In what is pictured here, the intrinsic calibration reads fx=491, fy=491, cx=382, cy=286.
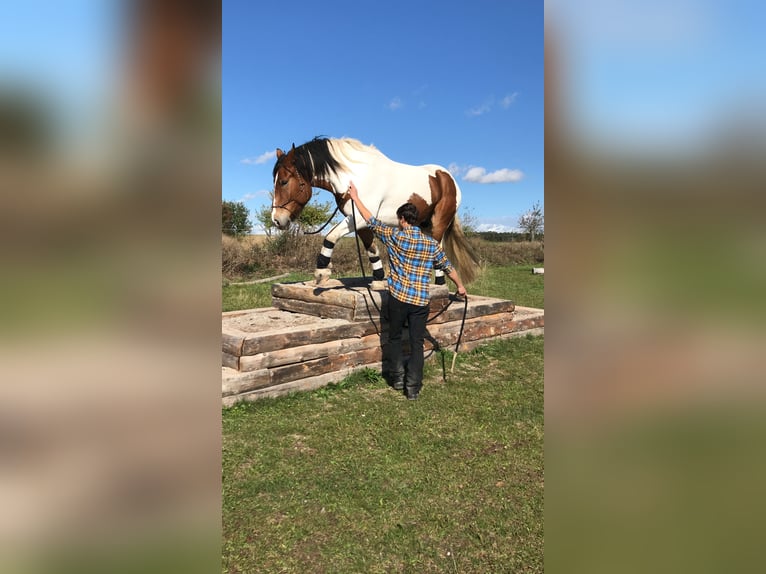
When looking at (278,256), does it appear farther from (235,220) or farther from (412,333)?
(412,333)

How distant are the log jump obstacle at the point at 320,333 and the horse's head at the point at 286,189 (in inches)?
42.5

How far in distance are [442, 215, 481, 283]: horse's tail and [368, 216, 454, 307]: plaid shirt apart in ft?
7.15

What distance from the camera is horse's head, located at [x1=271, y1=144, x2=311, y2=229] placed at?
5.64 metres

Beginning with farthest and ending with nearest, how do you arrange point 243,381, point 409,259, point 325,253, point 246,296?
point 246,296, point 325,253, point 409,259, point 243,381

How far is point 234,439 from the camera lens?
13.5 ft

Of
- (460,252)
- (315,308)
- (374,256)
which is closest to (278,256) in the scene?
(460,252)

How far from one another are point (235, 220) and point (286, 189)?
44.3 feet

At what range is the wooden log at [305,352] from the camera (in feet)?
15.8

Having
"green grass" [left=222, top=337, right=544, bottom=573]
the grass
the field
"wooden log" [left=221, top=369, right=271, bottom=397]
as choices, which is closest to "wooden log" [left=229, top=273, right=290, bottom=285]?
the grass

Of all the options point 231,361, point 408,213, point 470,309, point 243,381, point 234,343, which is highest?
point 408,213

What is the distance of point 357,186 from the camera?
6062 millimetres
